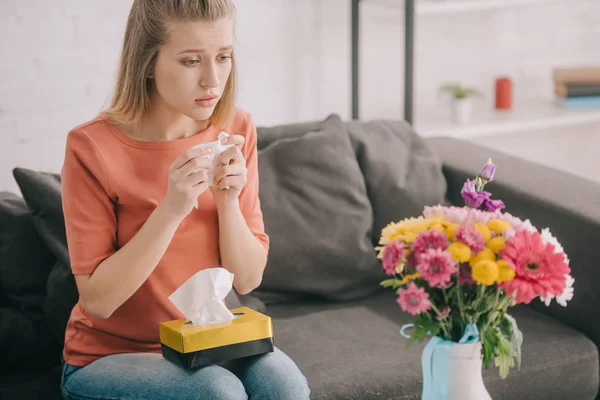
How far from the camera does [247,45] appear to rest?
2656 millimetres

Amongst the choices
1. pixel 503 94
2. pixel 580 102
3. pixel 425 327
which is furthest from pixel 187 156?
pixel 580 102

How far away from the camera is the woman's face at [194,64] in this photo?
58.3 inches

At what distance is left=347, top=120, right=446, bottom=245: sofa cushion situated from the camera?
2180 mm

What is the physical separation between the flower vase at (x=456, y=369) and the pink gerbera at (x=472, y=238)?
0.50 feet

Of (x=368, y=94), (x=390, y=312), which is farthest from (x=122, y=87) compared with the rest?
(x=368, y=94)

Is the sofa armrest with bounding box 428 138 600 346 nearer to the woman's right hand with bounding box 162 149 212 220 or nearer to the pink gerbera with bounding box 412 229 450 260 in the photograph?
the pink gerbera with bounding box 412 229 450 260

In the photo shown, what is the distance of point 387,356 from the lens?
1825 mm

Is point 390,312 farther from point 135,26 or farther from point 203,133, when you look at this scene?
point 135,26

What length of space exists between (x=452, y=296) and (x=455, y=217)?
12cm

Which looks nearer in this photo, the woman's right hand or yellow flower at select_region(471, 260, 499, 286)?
yellow flower at select_region(471, 260, 499, 286)

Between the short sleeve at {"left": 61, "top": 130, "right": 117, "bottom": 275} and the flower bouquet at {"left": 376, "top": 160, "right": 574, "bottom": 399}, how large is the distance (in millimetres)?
504

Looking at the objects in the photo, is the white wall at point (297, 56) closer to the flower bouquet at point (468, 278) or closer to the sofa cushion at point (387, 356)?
the sofa cushion at point (387, 356)

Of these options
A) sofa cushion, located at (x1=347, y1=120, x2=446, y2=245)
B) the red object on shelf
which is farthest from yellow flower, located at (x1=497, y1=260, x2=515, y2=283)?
the red object on shelf

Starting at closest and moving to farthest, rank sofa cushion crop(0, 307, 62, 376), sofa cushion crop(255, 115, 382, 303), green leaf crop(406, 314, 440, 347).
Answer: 1. green leaf crop(406, 314, 440, 347)
2. sofa cushion crop(0, 307, 62, 376)
3. sofa cushion crop(255, 115, 382, 303)
